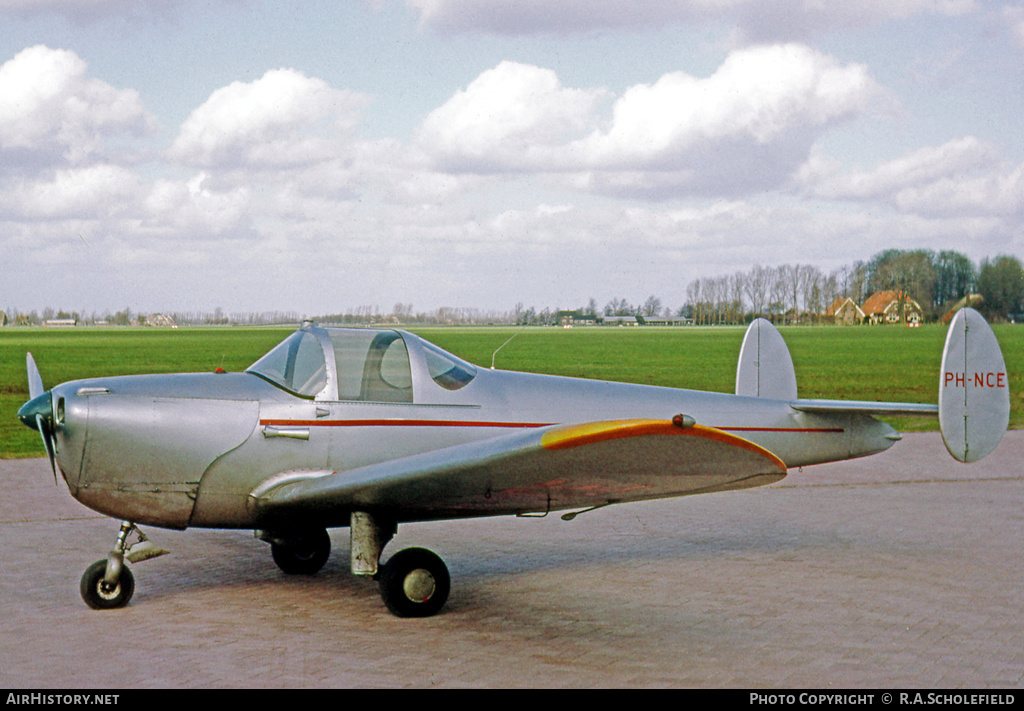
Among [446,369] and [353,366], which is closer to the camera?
[353,366]

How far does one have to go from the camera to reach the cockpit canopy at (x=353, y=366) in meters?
6.27

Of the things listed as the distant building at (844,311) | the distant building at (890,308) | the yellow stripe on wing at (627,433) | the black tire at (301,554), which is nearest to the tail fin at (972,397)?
the yellow stripe on wing at (627,433)

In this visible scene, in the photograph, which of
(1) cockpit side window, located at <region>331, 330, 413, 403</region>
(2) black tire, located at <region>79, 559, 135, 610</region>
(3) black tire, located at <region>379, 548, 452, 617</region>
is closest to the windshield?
(1) cockpit side window, located at <region>331, 330, 413, 403</region>

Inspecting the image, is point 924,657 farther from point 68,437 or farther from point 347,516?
point 68,437

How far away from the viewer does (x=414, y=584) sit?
602cm

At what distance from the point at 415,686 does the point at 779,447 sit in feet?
12.6

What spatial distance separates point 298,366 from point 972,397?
185 inches

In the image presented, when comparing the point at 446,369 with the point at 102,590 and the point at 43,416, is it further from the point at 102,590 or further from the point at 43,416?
the point at 102,590

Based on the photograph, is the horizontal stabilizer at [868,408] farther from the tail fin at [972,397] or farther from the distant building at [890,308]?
the distant building at [890,308]

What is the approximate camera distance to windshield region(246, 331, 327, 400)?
20.5 feet

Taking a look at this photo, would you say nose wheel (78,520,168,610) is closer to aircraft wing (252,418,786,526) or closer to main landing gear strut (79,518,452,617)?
main landing gear strut (79,518,452,617)

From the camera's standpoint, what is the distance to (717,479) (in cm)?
518

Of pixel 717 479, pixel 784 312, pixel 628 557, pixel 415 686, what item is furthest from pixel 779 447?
pixel 784 312

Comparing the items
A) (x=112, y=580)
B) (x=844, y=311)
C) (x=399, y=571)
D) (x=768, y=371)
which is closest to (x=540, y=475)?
(x=399, y=571)
